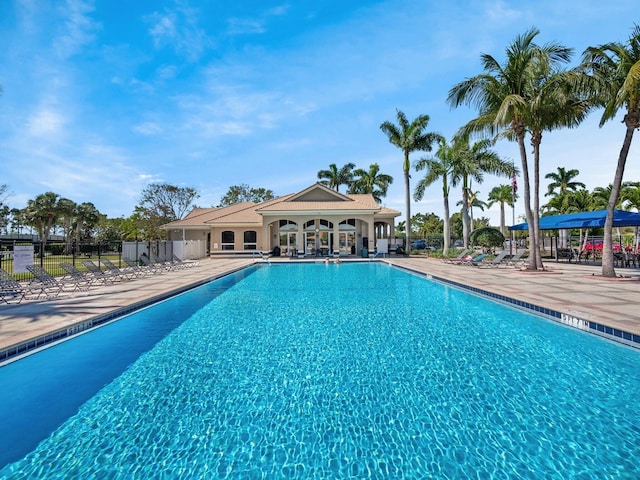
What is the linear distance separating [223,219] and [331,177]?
62.0 feet

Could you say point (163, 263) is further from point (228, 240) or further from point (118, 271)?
point (228, 240)

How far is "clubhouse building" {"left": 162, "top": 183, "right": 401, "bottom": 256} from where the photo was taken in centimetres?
2722

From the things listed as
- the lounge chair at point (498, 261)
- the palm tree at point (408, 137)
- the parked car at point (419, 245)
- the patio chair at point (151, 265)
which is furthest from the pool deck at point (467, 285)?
the parked car at point (419, 245)

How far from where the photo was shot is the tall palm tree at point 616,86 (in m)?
11.8

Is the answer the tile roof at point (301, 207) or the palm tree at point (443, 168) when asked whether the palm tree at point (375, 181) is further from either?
the palm tree at point (443, 168)

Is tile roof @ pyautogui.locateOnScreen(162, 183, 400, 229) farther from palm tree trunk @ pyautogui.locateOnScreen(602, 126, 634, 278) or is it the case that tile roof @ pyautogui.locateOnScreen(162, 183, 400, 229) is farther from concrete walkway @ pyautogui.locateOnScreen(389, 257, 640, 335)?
palm tree trunk @ pyautogui.locateOnScreen(602, 126, 634, 278)

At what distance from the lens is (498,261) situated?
59.9ft

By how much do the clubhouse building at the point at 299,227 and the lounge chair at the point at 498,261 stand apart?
9.70m

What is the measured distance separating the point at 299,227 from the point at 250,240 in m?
→ 6.02

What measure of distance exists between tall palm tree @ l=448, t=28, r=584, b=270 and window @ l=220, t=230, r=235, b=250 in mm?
21560

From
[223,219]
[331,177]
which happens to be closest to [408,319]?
[223,219]

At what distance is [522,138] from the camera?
15.0 meters

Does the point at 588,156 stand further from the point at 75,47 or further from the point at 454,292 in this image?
the point at 75,47

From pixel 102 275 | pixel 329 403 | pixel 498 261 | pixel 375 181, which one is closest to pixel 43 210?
pixel 102 275
